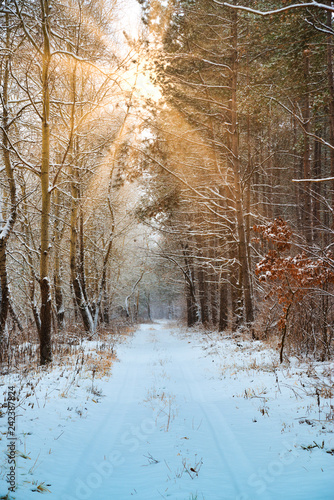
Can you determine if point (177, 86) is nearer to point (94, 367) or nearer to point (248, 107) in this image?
point (248, 107)

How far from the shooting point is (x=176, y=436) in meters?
4.39

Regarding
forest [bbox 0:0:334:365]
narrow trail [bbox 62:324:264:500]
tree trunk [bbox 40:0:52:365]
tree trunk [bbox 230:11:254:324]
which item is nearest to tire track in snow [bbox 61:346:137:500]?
narrow trail [bbox 62:324:264:500]

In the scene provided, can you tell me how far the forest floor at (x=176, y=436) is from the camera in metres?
3.15

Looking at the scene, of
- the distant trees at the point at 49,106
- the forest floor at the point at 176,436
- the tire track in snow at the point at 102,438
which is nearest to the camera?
the forest floor at the point at 176,436

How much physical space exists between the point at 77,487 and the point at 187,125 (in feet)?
40.0

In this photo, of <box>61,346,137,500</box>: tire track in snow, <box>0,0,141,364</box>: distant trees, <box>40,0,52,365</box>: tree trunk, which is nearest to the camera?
<box>61,346,137,500</box>: tire track in snow

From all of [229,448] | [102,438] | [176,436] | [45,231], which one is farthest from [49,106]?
[229,448]

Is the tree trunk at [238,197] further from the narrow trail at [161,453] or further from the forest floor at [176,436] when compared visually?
the narrow trail at [161,453]

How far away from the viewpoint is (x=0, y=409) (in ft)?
15.1

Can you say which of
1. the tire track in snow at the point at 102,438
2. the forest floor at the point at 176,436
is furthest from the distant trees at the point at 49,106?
the forest floor at the point at 176,436

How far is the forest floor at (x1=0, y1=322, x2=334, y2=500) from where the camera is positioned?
3152 millimetres

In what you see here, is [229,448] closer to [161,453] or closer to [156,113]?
[161,453]

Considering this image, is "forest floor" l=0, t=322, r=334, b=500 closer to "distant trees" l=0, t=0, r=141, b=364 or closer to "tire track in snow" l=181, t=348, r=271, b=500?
"tire track in snow" l=181, t=348, r=271, b=500

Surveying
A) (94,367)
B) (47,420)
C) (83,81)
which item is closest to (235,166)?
(83,81)
